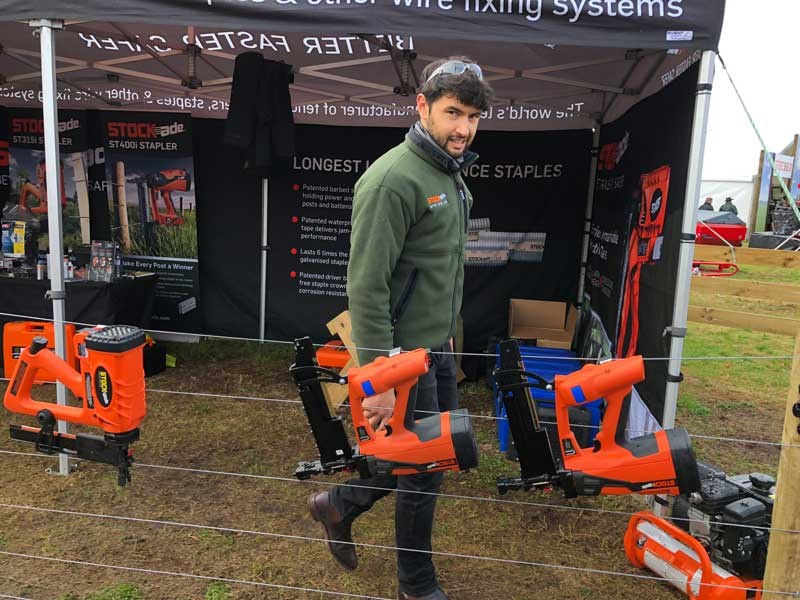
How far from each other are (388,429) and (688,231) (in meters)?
1.73

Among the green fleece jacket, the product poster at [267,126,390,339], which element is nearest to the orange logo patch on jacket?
the green fleece jacket

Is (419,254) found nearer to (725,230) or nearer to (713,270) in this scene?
(713,270)

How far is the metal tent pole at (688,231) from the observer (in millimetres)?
2691

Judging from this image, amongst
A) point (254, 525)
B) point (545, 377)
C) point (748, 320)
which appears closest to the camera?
point (254, 525)

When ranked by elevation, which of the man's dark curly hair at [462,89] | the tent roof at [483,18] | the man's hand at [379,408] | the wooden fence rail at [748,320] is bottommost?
the man's hand at [379,408]

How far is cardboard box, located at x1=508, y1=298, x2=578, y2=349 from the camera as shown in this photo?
5.64m

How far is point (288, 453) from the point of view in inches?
157

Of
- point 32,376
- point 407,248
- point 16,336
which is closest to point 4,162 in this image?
point 16,336

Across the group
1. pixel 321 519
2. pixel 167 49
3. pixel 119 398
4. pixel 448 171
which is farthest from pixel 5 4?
pixel 321 519

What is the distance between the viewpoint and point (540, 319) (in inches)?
227

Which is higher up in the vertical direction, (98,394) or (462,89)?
(462,89)

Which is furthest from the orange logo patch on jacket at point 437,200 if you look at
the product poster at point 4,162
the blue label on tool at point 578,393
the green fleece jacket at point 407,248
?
the product poster at point 4,162

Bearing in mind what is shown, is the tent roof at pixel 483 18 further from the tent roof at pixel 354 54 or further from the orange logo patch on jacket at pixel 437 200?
the orange logo patch on jacket at pixel 437 200

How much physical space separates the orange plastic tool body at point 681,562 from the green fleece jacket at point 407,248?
129 cm
